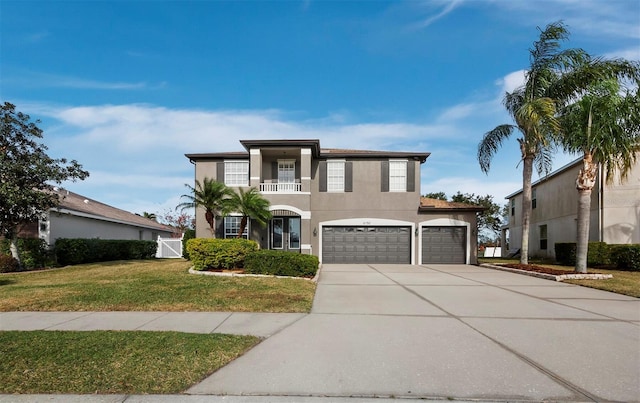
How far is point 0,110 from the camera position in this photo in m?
14.2

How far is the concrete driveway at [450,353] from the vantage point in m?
3.84

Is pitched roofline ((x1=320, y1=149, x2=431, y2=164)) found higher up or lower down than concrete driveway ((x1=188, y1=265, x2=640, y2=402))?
higher up

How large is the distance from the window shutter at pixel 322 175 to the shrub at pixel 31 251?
549 inches

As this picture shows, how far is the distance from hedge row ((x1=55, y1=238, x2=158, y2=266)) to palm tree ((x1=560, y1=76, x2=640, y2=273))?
75.7 ft

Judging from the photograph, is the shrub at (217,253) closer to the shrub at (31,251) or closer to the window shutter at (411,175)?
the shrub at (31,251)

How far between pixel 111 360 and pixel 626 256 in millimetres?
20055

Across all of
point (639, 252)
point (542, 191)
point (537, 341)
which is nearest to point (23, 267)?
point (537, 341)

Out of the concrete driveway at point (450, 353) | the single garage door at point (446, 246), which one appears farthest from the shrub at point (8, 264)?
the single garage door at point (446, 246)

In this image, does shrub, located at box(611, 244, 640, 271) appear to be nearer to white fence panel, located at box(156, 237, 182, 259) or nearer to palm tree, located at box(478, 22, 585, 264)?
palm tree, located at box(478, 22, 585, 264)

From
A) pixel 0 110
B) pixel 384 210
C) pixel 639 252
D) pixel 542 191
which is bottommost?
pixel 639 252

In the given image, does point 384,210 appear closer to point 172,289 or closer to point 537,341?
point 172,289

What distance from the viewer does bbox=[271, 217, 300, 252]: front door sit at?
19.8 metres

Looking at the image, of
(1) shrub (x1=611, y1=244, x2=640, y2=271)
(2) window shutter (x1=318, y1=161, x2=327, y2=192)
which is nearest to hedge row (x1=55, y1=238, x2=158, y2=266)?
(2) window shutter (x1=318, y1=161, x2=327, y2=192)

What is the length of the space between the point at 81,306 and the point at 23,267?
36.9ft
